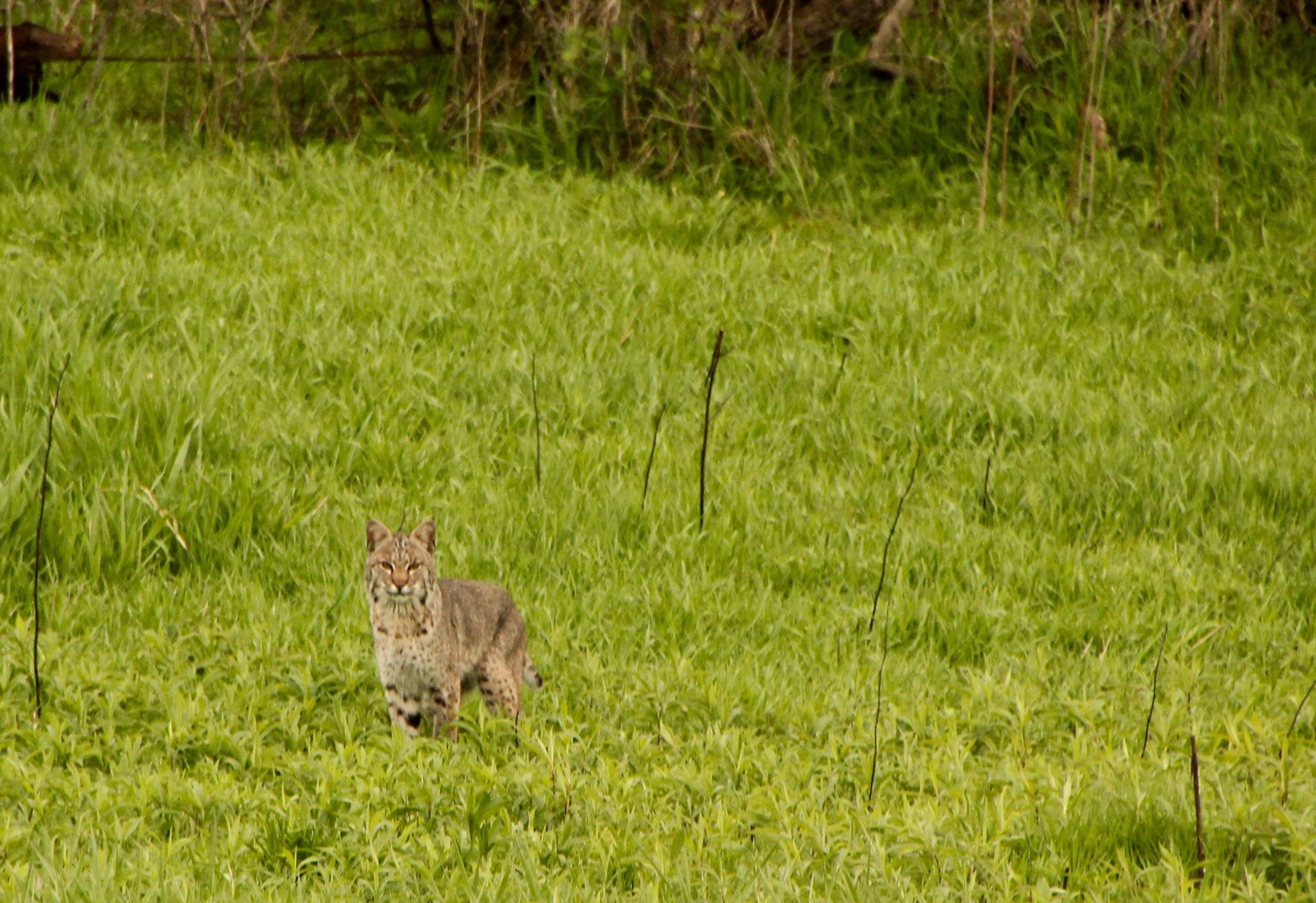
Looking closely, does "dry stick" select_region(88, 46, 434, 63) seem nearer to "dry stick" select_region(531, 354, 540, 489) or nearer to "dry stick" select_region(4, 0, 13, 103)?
"dry stick" select_region(4, 0, 13, 103)

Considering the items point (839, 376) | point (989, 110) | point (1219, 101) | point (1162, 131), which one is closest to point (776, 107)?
point (989, 110)

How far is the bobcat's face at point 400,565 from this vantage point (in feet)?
15.5

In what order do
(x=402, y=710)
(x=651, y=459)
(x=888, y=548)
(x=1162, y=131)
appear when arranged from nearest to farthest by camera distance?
(x=402, y=710) → (x=888, y=548) → (x=651, y=459) → (x=1162, y=131)

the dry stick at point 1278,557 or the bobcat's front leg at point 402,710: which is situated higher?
the dry stick at point 1278,557

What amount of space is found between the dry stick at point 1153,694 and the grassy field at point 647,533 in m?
0.04

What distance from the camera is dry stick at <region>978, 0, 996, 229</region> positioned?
9.12 meters

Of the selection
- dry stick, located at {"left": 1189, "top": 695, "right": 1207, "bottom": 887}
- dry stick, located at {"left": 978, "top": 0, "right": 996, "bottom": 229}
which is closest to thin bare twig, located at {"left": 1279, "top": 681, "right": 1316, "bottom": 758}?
dry stick, located at {"left": 1189, "top": 695, "right": 1207, "bottom": 887}

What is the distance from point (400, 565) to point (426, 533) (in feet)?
0.69

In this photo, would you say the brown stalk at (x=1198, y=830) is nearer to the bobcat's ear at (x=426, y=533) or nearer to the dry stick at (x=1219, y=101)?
the bobcat's ear at (x=426, y=533)

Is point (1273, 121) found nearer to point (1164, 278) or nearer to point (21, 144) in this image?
point (1164, 278)

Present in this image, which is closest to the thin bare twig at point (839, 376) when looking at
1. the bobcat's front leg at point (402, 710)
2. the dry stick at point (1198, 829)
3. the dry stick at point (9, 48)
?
the bobcat's front leg at point (402, 710)

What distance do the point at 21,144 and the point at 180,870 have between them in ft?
20.2

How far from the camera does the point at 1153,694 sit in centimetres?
478

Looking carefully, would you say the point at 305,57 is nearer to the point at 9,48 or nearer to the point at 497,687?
the point at 9,48
